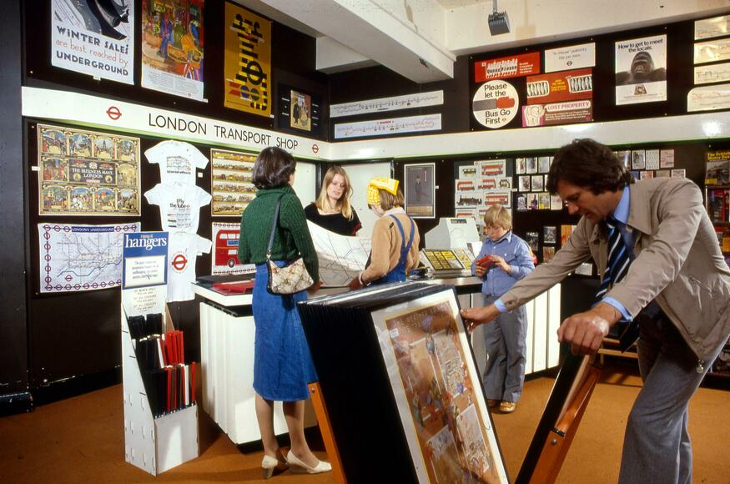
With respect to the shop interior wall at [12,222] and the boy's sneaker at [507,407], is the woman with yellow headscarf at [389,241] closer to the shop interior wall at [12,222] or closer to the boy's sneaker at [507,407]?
the boy's sneaker at [507,407]

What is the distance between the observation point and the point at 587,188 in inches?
59.1

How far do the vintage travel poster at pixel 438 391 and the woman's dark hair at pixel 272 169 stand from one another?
134cm

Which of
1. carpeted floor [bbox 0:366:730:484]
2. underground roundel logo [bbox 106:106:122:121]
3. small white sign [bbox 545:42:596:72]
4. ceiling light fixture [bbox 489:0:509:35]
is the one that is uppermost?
ceiling light fixture [bbox 489:0:509:35]

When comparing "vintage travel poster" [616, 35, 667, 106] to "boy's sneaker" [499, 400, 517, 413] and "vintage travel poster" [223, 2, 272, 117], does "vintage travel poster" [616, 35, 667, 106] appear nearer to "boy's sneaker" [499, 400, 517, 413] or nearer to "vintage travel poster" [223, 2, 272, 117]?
"boy's sneaker" [499, 400, 517, 413]

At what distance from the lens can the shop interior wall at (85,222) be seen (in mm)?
3473

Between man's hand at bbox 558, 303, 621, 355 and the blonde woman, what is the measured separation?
304cm

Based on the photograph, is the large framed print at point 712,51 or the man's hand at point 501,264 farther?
the large framed print at point 712,51

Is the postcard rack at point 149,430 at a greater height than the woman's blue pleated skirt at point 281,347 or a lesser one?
lesser

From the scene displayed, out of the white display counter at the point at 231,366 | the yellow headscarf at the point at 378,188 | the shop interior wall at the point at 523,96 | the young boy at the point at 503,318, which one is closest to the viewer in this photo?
the white display counter at the point at 231,366

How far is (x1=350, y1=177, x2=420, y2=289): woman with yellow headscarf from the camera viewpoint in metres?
2.89

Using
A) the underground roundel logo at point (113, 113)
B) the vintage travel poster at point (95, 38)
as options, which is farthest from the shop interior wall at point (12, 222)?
the underground roundel logo at point (113, 113)

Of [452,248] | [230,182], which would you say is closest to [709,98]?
[452,248]

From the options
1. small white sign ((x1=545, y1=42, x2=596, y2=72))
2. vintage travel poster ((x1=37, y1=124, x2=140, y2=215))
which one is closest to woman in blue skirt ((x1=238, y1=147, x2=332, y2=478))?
vintage travel poster ((x1=37, y1=124, x2=140, y2=215))

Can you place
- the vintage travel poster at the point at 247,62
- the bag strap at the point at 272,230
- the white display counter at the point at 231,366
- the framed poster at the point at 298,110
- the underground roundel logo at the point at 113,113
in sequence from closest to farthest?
1. the bag strap at the point at 272,230
2. the white display counter at the point at 231,366
3. the underground roundel logo at the point at 113,113
4. the vintage travel poster at the point at 247,62
5. the framed poster at the point at 298,110
